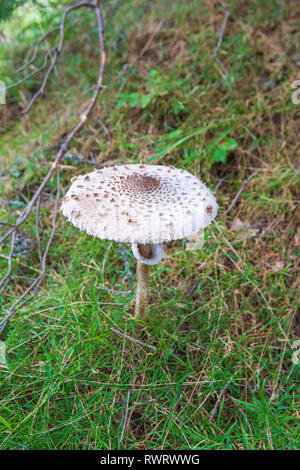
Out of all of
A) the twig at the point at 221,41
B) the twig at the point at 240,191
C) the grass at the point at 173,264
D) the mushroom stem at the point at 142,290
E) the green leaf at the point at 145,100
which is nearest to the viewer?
the grass at the point at 173,264

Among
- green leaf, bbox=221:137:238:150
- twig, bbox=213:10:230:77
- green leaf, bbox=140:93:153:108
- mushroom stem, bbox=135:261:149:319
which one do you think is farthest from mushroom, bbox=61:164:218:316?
twig, bbox=213:10:230:77

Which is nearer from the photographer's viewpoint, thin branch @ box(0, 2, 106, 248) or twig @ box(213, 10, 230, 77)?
thin branch @ box(0, 2, 106, 248)

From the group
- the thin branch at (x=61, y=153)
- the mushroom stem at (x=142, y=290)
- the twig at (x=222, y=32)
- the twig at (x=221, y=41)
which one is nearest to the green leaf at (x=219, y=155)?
the twig at (x=221, y=41)

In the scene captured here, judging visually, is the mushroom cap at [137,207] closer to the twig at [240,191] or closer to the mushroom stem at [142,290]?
the mushroom stem at [142,290]

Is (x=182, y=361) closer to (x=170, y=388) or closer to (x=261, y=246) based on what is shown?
(x=170, y=388)

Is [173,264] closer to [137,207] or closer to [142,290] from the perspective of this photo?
[142,290]

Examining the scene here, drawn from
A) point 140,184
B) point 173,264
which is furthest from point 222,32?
point 140,184

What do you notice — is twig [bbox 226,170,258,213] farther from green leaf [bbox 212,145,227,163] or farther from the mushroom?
the mushroom

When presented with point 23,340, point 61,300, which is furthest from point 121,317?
point 23,340
